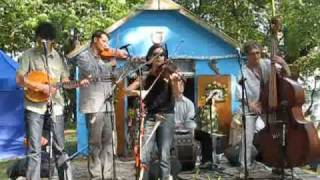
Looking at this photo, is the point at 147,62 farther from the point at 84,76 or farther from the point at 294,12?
the point at 294,12

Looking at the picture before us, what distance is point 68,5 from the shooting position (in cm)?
1744

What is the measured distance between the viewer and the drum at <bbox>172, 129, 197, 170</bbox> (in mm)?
8586

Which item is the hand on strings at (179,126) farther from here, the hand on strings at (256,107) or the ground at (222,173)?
the hand on strings at (256,107)

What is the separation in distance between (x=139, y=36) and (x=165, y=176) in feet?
22.2

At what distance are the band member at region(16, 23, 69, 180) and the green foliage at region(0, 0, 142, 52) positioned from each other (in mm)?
9869

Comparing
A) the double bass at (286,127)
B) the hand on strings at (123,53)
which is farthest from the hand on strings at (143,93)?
the double bass at (286,127)

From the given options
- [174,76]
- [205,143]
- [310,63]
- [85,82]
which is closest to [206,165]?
[205,143]

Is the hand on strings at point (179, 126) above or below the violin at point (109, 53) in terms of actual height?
below

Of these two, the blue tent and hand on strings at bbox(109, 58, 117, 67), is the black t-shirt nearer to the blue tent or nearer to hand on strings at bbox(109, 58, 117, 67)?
hand on strings at bbox(109, 58, 117, 67)

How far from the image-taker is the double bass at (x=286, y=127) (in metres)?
6.87

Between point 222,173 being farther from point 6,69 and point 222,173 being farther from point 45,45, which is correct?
point 6,69

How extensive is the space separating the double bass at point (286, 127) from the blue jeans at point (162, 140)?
59.3 inches

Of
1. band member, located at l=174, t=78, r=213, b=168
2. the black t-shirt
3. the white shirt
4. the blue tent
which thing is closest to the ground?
band member, located at l=174, t=78, r=213, b=168

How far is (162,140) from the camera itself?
20.6ft
